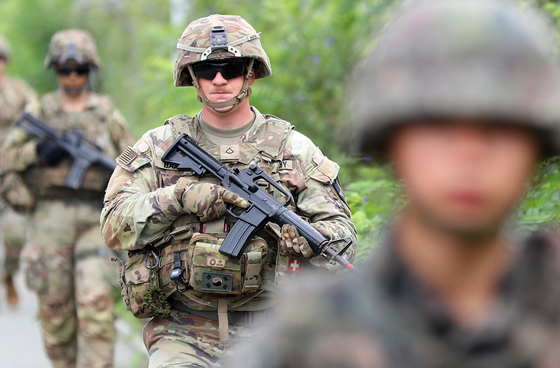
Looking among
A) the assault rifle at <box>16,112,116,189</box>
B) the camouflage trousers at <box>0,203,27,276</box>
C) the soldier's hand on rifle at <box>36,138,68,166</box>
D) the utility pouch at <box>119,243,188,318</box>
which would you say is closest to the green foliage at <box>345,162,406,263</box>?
the utility pouch at <box>119,243,188,318</box>

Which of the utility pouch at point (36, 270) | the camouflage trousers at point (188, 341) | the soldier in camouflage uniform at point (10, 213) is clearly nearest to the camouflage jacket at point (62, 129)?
the utility pouch at point (36, 270)

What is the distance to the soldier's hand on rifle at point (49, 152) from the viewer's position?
6.02 m

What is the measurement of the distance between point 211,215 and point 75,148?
9.92 feet

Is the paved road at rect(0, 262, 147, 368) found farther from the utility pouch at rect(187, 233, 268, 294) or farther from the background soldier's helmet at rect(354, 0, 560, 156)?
the background soldier's helmet at rect(354, 0, 560, 156)

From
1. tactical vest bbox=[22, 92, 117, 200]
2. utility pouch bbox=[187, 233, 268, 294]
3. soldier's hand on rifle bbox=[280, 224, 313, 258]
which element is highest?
tactical vest bbox=[22, 92, 117, 200]

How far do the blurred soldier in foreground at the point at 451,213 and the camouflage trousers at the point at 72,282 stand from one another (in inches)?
183

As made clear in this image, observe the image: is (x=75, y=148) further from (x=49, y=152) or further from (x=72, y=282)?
(x=72, y=282)

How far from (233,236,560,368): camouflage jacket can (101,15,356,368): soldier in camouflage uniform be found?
219cm

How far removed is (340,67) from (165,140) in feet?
16.3

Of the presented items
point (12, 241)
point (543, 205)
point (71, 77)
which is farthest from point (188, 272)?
point (12, 241)

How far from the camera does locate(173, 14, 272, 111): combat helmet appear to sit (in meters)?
3.66

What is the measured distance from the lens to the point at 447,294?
3.70ft

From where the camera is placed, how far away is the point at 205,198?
11.1 ft

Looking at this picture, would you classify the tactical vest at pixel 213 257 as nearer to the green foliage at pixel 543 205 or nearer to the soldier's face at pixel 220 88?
the soldier's face at pixel 220 88
